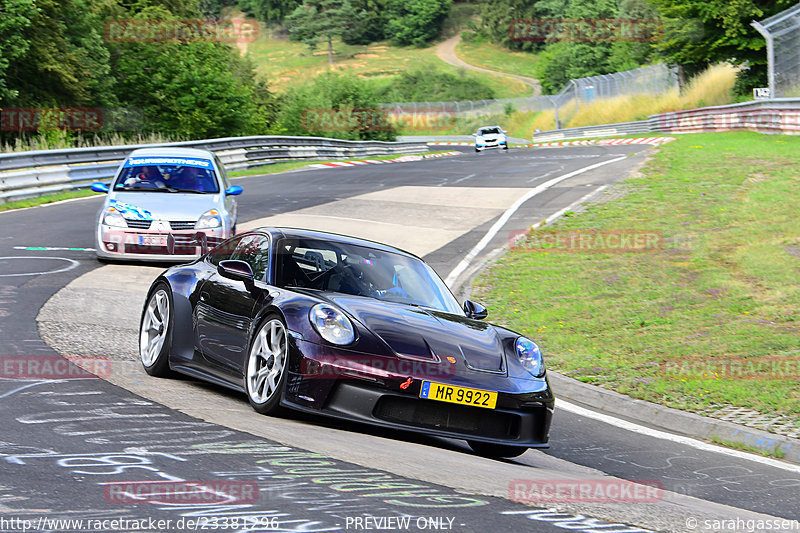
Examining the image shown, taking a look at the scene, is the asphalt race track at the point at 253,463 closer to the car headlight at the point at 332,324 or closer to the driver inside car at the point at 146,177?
the car headlight at the point at 332,324

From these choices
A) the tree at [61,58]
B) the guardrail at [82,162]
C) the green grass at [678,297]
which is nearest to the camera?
the green grass at [678,297]

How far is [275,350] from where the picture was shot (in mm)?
6898

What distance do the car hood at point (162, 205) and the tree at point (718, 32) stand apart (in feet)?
134

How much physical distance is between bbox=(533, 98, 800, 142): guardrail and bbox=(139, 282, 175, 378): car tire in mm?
28278

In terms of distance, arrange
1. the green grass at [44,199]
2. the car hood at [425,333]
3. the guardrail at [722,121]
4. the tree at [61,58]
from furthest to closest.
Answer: the tree at [61,58] → the guardrail at [722,121] → the green grass at [44,199] → the car hood at [425,333]

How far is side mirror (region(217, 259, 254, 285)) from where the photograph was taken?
762cm

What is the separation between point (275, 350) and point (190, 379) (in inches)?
73.9

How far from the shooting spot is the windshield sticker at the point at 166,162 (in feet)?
51.5

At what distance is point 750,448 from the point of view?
7781mm

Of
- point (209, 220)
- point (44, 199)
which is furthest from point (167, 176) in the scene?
point (44, 199)

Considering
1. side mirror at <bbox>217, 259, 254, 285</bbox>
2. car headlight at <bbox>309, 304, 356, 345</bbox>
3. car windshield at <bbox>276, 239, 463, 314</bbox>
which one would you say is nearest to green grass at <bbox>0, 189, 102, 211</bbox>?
side mirror at <bbox>217, 259, 254, 285</bbox>

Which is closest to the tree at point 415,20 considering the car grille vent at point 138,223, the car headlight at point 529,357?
the car grille vent at point 138,223

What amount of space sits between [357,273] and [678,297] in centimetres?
643

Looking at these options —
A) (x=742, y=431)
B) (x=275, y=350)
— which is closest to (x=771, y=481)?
(x=742, y=431)
